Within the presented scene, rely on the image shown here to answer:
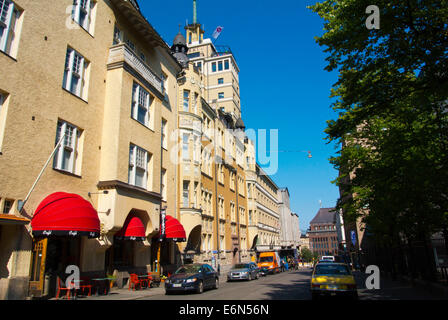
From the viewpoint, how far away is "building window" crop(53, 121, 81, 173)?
1429 centimetres

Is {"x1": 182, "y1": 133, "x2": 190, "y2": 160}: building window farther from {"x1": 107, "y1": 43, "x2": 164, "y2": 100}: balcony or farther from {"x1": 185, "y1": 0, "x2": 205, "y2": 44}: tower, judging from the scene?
{"x1": 185, "y1": 0, "x2": 205, "y2": 44}: tower

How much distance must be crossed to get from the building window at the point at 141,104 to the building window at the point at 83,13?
4057mm

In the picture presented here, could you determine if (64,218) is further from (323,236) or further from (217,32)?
(323,236)

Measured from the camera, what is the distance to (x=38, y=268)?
12.4m

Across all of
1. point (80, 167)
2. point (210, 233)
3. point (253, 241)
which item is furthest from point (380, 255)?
point (80, 167)

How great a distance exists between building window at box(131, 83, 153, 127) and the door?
883 centimetres

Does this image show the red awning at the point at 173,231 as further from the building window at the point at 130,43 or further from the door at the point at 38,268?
the building window at the point at 130,43

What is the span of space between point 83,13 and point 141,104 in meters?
5.71

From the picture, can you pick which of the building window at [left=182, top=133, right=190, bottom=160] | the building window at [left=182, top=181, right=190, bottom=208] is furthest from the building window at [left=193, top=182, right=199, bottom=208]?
the building window at [left=182, top=133, right=190, bottom=160]

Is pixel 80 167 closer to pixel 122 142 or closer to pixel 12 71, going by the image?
pixel 122 142

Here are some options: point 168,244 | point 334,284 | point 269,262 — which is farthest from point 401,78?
point 269,262

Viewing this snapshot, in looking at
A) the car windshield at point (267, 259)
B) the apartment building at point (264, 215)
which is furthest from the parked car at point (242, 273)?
the apartment building at point (264, 215)

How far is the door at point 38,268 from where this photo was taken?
471 inches

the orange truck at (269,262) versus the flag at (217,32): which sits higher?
the flag at (217,32)
